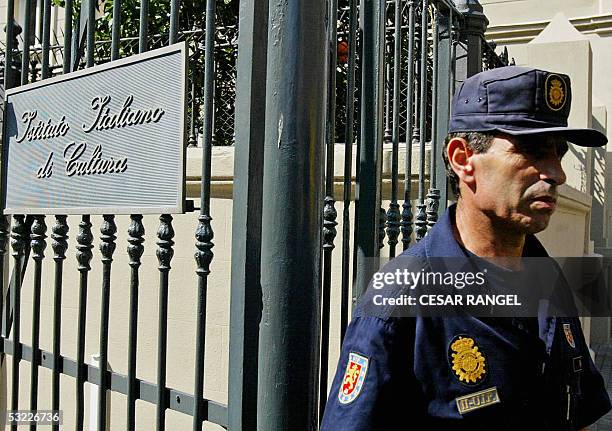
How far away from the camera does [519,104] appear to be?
1.89 m

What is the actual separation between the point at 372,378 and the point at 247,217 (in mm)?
701

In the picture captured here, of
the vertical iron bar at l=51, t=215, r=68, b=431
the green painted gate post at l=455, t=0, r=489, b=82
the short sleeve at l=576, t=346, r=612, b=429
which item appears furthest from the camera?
the green painted gate post at l=455, t=0, r=489, b=82

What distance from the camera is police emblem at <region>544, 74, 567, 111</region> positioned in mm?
1927

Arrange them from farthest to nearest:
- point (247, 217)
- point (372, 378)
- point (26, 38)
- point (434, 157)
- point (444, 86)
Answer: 1. point (444, 86)
2. point (434, 157)
3. point (26, 38)
4. point (247, 217)
5. point (372, 378)

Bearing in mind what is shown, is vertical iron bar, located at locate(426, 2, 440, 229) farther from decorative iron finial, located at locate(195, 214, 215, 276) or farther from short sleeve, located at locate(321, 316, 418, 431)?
short sleeve, located at locate(321, 316, 418, 431)

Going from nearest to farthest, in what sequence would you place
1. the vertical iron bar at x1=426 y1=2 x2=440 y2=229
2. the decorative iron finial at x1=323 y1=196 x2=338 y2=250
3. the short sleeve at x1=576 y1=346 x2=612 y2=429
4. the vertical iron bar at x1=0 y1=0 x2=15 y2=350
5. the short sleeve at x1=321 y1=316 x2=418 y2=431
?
the short sleeve at x1=321 y1=316 x2=418 y2=431
the short sleeve at x1=576 y1=346 x2=612 y2=429
the decorative iron finial at x1=323 y1=196 x2=338 y2=250
the vertical iron bar at x1=0 y1=0 x2=15 y2=350
the vertical iron bar at x1=426 y1=2 x2=440 y2=229

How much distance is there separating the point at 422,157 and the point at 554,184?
4.39ft

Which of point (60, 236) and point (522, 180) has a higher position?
point (522, 180)

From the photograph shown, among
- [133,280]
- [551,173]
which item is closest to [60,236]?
[133,280]

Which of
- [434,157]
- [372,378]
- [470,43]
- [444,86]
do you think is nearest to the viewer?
[372,378]

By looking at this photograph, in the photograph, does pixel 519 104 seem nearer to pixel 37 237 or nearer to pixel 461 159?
pixel 461 159

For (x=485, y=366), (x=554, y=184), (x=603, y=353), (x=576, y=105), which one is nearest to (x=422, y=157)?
(x=554, y=184)

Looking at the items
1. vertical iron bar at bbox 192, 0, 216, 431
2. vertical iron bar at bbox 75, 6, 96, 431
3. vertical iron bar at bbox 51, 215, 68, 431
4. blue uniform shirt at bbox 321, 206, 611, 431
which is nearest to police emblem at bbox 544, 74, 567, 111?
blue uniform shirt at bbox 321, 206, 611, 431

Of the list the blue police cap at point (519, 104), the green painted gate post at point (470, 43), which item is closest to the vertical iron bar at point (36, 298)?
the blue police cap at point (519, 104)
